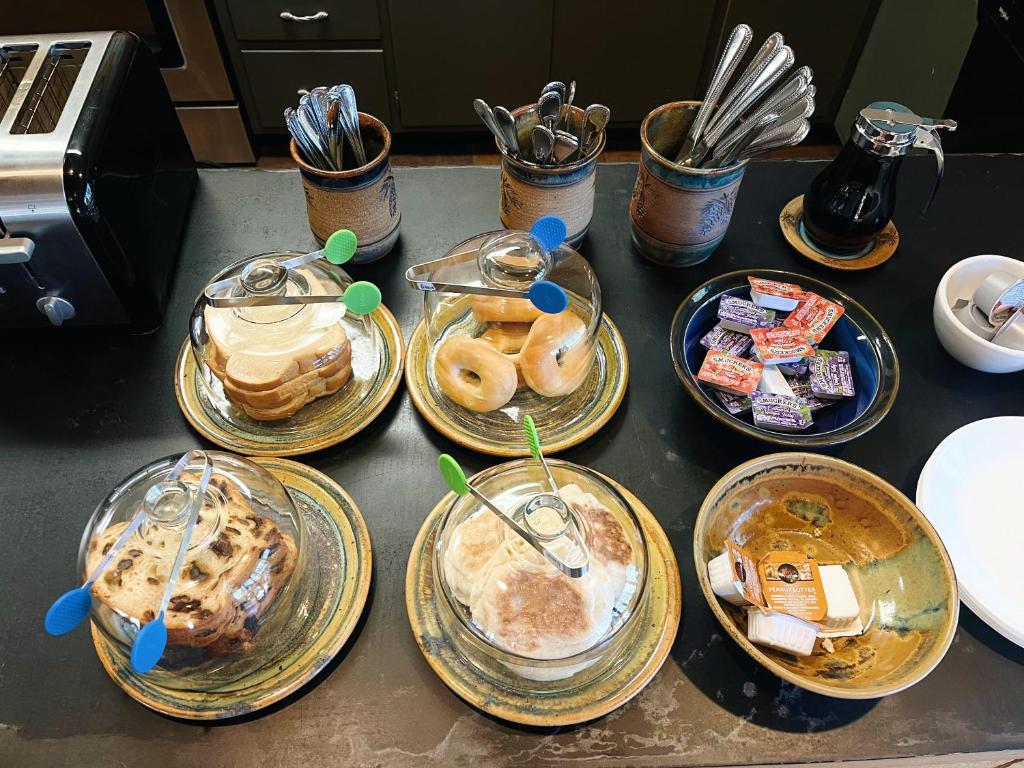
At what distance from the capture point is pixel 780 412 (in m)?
0.86

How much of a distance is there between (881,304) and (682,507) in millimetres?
450

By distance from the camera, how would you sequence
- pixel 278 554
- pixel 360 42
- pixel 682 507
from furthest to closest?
pixel 360 42
pixel 682 507
pixel 278 554

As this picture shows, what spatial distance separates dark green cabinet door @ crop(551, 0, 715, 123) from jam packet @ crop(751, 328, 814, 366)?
1.39 meters

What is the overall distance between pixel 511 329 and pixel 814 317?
383mm

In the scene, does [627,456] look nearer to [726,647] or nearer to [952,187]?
[726,647]

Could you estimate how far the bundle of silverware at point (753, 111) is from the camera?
88cm

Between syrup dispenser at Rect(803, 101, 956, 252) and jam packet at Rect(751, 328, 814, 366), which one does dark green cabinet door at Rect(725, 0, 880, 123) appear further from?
jam packet at Rect(751, 328, 814, 366)

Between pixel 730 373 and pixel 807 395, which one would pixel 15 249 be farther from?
pixel 807 395

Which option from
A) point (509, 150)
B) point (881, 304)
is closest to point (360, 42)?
point (509, 150)

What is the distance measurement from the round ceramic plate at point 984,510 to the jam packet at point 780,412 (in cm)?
15

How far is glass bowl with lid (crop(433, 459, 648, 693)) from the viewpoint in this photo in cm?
68

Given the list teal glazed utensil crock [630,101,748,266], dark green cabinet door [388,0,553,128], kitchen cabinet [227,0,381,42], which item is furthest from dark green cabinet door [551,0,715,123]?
teal glazed utensil crock [630,101,748,266]

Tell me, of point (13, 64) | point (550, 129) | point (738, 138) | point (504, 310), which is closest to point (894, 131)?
point (738, 138)

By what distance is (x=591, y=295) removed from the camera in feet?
3.10
